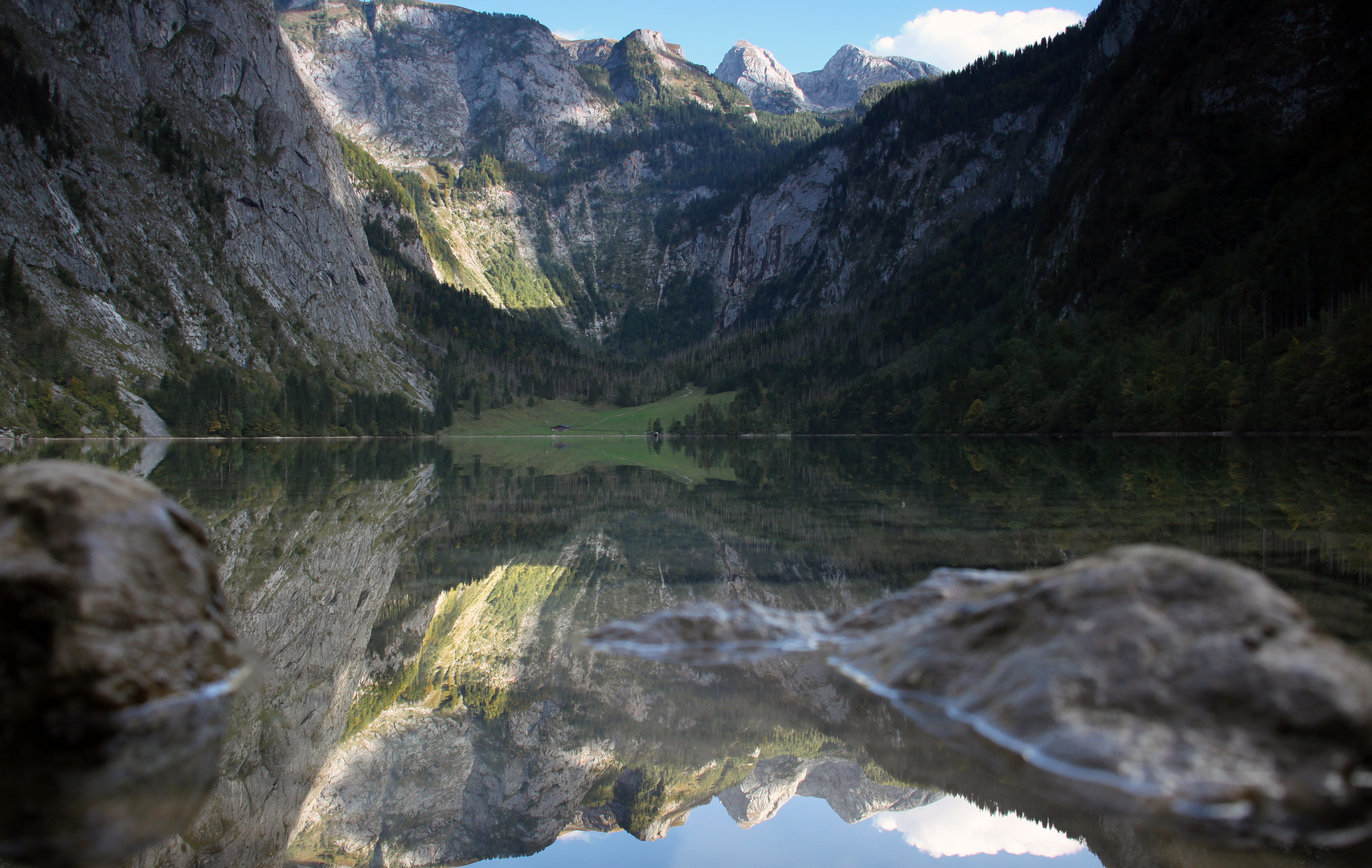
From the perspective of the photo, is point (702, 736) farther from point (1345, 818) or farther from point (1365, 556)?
point (1365, 556)

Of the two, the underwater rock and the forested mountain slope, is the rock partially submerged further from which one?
the forested mountain slope

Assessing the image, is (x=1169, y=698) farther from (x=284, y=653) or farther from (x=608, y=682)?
(x=284, y=653)

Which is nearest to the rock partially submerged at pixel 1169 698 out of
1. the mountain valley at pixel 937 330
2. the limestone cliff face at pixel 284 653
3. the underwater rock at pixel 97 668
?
the limestone cliff face at pixel 284 653

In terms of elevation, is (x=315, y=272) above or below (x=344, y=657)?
above

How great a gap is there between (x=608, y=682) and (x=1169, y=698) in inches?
224

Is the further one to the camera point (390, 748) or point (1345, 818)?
point (390, 748)

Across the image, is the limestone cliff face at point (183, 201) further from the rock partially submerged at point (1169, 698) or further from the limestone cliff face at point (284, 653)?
the rock partially submerged at point (1169, 698)

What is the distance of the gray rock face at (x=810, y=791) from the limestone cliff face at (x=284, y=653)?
14.0ft

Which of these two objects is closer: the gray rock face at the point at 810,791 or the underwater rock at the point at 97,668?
the underwater rock at the point at 97,668

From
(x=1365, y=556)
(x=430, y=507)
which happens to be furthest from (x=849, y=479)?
(x=1365, y=556)

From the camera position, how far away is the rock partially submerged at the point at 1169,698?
5.02 meters

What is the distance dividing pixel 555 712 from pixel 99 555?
189 inches

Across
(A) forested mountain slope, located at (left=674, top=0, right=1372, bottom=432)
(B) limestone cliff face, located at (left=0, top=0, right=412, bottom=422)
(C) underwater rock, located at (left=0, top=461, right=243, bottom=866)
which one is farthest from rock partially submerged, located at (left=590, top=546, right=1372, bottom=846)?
(B) limestone cliff face, located at (left=0, top=0, right=412, bottom=422)

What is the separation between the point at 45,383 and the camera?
93.2 metres
